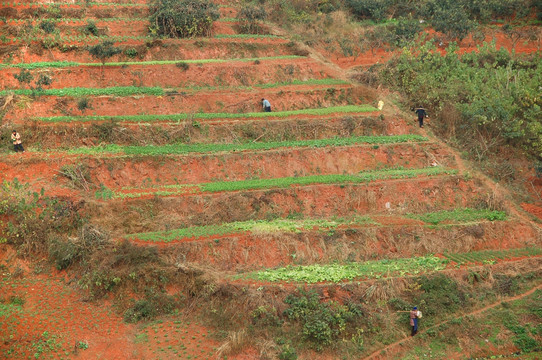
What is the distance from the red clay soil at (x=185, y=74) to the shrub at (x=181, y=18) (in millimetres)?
4250

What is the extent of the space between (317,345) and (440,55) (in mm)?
24047

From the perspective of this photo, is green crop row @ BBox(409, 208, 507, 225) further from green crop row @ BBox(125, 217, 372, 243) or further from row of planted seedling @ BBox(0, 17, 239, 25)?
row of planted seedling @ BBox(0, 17, 239, 25)

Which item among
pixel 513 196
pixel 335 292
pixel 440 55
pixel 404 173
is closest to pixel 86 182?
pixel 335 292

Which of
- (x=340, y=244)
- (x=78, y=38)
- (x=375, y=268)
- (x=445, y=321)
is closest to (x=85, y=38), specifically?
(x=78, y=38)

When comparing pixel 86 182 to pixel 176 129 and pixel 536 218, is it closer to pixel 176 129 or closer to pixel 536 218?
pixel 176 129

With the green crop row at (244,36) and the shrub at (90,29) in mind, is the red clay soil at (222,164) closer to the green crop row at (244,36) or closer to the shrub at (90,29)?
the green crop row at (244,36)

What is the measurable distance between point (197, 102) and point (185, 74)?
2734 mm

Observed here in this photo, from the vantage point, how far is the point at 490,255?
2434 centimetres

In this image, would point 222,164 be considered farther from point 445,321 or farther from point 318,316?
point 445,321

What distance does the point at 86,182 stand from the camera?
2497 cm

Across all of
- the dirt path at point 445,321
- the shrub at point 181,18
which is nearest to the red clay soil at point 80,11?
the shrub at point 181,18

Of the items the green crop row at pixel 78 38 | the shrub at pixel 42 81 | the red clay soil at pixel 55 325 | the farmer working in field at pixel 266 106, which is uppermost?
the green crop row at pixel 78 38

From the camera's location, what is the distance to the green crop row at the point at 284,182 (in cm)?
2510

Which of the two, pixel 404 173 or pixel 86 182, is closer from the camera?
pixel 86 182
